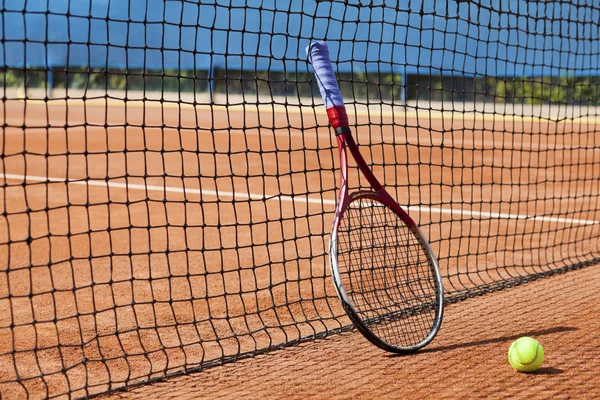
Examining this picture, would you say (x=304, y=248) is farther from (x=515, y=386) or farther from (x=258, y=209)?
(x=515, y=386)

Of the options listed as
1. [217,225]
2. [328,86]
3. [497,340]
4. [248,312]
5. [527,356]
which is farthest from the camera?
[248,312]

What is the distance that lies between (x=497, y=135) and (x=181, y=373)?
44.1 ft

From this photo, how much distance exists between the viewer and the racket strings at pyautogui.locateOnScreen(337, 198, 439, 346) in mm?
3771

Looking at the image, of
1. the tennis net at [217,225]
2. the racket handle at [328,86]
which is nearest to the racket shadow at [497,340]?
the tennis net at [217,225]

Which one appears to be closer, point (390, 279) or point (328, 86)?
point (328, 86)

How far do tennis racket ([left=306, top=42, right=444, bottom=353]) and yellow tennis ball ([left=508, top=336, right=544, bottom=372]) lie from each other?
376 millimetres

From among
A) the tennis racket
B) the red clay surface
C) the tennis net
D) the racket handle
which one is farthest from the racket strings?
the racket handle

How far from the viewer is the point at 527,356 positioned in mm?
3285

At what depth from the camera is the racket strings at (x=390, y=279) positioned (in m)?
3.77

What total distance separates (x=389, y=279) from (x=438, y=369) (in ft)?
3.44

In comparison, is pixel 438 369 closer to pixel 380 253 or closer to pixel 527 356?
pixel 527 356

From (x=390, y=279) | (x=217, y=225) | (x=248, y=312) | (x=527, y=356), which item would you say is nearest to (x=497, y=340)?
(x=527, y=356)

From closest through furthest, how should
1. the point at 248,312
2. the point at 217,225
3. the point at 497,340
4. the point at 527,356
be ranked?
the point at 527,356, the point at 497,340, the point at 217,225, the point at 248,312

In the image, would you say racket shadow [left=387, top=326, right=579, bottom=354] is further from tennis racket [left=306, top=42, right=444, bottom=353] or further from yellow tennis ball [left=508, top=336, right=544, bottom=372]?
yellow tennis ball [left=508, top=336, right=544, bottom=372]
